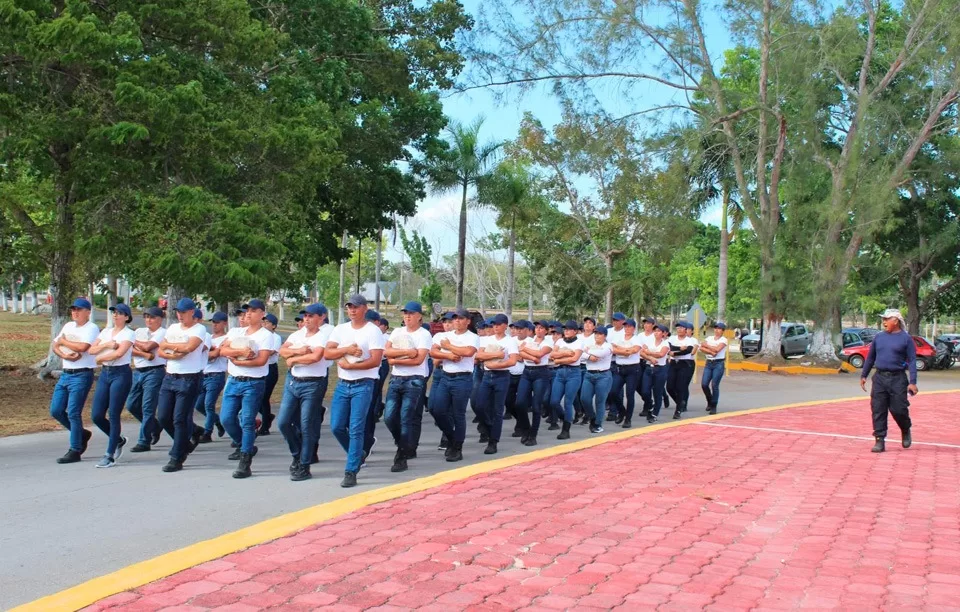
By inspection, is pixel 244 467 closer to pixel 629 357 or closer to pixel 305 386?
pixel 305 386

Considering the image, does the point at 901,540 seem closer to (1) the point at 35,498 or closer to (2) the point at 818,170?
(1) the point at 35,498

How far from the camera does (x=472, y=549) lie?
255 inches

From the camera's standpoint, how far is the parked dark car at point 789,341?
41.4m

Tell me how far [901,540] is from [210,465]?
21.7 feet

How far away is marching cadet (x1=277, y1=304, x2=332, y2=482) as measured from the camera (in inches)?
351

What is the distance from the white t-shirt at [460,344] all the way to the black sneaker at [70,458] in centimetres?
395

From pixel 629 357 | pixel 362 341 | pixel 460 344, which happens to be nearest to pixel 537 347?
pixel 460 344

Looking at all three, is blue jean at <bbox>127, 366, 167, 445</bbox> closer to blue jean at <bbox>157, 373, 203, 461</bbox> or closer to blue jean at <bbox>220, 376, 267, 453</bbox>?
blue jean at <bbox>157, 373, 203, 461</bbox>

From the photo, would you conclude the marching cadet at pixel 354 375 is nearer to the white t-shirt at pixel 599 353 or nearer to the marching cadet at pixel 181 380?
the marching cadet at pixel 181 380

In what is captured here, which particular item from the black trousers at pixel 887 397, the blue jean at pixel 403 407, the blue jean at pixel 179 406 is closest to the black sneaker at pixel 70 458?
the blue jean at pixel 179 406

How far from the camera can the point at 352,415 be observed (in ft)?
29.1

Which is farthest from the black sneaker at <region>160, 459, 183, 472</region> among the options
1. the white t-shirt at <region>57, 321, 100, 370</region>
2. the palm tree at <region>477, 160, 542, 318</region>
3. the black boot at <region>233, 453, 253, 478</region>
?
the palm tree at <region>477, 160, 542, 318</region>

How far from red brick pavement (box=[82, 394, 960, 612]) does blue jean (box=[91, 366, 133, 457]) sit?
352cm

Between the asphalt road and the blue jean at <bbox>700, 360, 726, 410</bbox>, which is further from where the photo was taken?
the blue jean at <bbox>700, 360, 726, 410</bbox>
